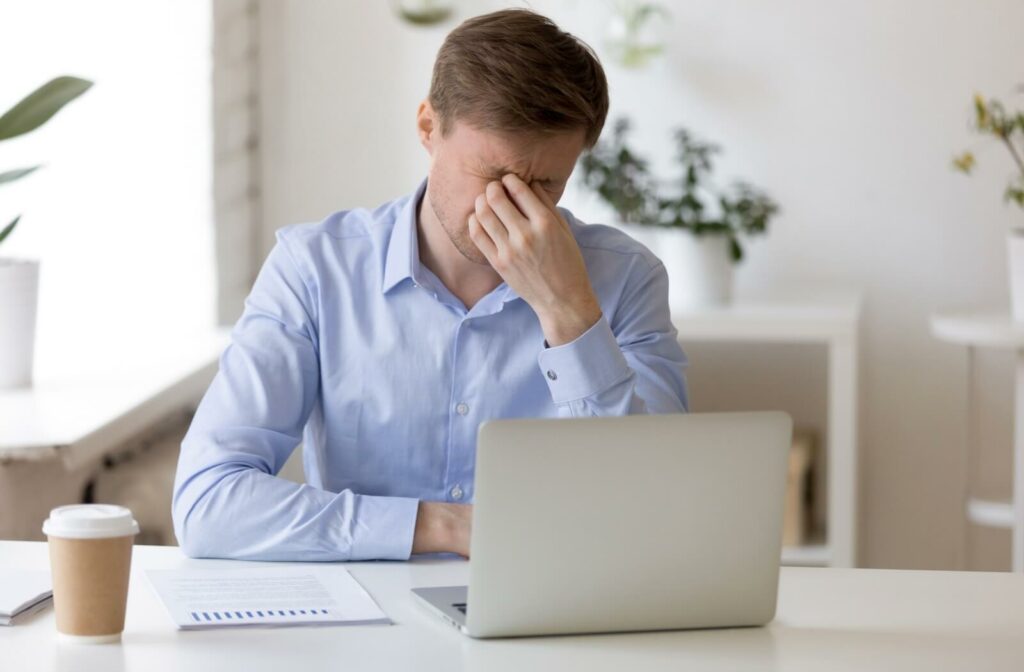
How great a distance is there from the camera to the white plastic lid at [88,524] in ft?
3.34

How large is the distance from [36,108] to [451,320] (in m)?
0.56

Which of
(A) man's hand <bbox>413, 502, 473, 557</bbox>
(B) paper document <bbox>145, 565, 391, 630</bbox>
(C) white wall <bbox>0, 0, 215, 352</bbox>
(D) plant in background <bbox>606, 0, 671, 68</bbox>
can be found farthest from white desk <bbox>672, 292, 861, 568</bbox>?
(B) paper document <bbox>145, 565, 391, 630</bbox>

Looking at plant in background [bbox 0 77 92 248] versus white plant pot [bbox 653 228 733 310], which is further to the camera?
white plant pot [bbox 653 228 733 310]

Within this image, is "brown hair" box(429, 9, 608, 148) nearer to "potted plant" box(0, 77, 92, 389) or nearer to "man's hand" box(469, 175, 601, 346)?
"man's hand" box(469, 175, 601, 346)

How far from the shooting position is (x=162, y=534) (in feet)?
7.84

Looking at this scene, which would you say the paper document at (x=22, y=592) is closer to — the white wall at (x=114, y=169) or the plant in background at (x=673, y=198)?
the white wall at (x=114, y=169)

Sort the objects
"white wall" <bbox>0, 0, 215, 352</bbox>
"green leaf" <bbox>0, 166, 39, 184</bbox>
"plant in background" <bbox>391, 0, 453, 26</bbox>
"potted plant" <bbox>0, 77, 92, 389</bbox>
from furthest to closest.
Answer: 1. "plant in background" <bbox>391, 0, 453, 26</bbox>
2. "white wall" <bbox>0, 0, 215, 352</bbox>
3. "potted plant" <bbox>0, 77, 92, 389</bbox>
4. "green leaf" <bbox>0, 166, 39, 184</bbox>

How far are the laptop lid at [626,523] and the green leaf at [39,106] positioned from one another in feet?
2.77

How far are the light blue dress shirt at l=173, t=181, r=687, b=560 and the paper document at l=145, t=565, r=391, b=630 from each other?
30 cm

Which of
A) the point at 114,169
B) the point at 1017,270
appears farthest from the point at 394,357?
the point at 1017,270

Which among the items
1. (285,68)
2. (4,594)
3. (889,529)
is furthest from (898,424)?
(4,594)

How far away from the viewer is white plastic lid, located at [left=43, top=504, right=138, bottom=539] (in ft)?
3.34

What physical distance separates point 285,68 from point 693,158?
1.00 meters

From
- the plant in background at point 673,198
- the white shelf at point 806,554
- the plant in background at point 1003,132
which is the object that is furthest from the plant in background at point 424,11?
the white shelf at point 806,554
